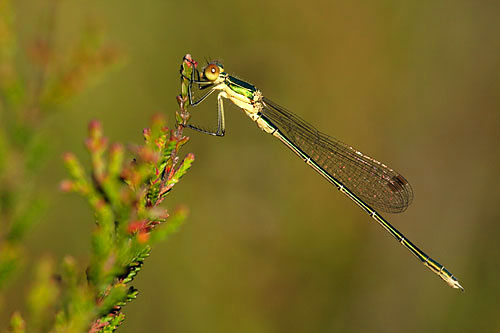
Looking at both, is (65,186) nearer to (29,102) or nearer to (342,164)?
(29,102)

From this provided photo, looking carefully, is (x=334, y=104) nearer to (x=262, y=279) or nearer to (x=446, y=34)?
(x=446, y=34)

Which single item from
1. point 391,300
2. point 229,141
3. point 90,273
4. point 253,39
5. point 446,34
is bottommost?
point 90,273

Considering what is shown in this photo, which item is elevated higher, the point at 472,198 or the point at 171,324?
the point at 472,198

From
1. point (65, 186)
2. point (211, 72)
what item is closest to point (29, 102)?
point (65, 186)

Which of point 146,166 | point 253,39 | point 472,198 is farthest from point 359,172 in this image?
point 146,166

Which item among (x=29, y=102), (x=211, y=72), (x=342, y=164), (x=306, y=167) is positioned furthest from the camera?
(x=306, y=167)

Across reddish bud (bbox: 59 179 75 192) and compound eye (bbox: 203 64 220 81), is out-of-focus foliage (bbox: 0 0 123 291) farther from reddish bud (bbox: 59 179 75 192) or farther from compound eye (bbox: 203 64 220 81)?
compound eye (bbox: 203 64 220 81)
